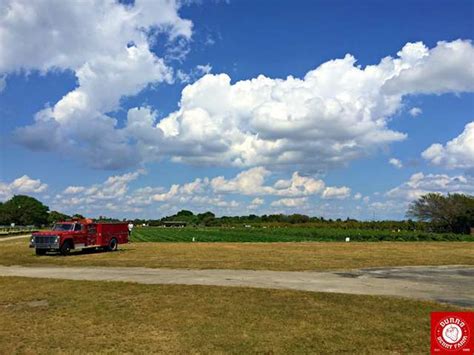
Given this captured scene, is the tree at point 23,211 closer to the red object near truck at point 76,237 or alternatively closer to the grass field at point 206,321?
the red object near truck at point 76,237

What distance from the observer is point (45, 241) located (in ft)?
106

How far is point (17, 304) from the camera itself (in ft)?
46.2

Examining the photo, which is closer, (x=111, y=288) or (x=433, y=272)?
(x=111, y=288)

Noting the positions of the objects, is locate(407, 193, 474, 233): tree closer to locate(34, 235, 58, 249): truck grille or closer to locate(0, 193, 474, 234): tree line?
locate(0, 193, 474, 234): tree line

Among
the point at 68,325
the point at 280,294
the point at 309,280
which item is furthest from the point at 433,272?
the point at 68,325

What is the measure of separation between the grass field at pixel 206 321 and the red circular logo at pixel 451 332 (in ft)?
11.4

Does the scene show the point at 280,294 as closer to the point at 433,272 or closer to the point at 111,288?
the point at 111,288

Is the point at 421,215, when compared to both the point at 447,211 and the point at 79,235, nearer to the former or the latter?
the point at 447,211

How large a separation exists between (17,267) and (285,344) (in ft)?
63.6

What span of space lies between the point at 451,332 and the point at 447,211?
351 feet

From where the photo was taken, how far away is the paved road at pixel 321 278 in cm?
1643

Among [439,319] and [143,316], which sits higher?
[439,319]

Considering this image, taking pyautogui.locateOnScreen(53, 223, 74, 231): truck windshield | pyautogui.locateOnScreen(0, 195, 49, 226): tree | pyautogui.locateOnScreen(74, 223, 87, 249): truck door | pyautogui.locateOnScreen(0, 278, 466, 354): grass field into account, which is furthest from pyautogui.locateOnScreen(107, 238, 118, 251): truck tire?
pyautogui.locateOnScreen(0, 195, 49, 226): tree

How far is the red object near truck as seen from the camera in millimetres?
32250
